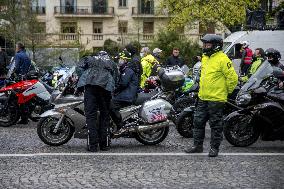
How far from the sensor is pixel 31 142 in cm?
1199

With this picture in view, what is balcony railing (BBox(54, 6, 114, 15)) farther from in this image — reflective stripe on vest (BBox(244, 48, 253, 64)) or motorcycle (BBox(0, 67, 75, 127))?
motorcycle (BBox(0, 67, 75, 127))

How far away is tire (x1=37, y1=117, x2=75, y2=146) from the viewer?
11250 millimetres

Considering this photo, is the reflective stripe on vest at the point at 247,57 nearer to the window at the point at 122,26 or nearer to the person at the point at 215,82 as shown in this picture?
the person at the point at 215,82

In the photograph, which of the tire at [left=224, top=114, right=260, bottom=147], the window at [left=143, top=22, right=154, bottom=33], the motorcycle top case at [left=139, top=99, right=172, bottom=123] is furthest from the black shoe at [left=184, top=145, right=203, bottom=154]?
the window at [left=143, top=22, right=154, bottom=33]

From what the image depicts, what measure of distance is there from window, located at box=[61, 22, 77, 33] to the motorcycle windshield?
46.5m

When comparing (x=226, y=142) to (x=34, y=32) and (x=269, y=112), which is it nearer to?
(x=269, y=112)

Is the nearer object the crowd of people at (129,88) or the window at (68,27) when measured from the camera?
the crowd of people at (129,88)

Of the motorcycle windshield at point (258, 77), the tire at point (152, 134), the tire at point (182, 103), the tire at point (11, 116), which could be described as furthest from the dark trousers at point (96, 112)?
the tire at point (11, 116)

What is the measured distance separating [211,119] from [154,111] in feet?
4.02

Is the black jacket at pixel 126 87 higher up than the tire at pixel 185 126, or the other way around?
the black jacket at pixel 126 87

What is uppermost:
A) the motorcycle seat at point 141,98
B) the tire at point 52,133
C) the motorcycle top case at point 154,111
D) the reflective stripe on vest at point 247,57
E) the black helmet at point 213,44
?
the black helmet at point 213,44

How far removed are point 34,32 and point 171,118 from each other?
71.6 ft

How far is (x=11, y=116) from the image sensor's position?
563 inches

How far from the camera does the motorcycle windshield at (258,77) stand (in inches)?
449
